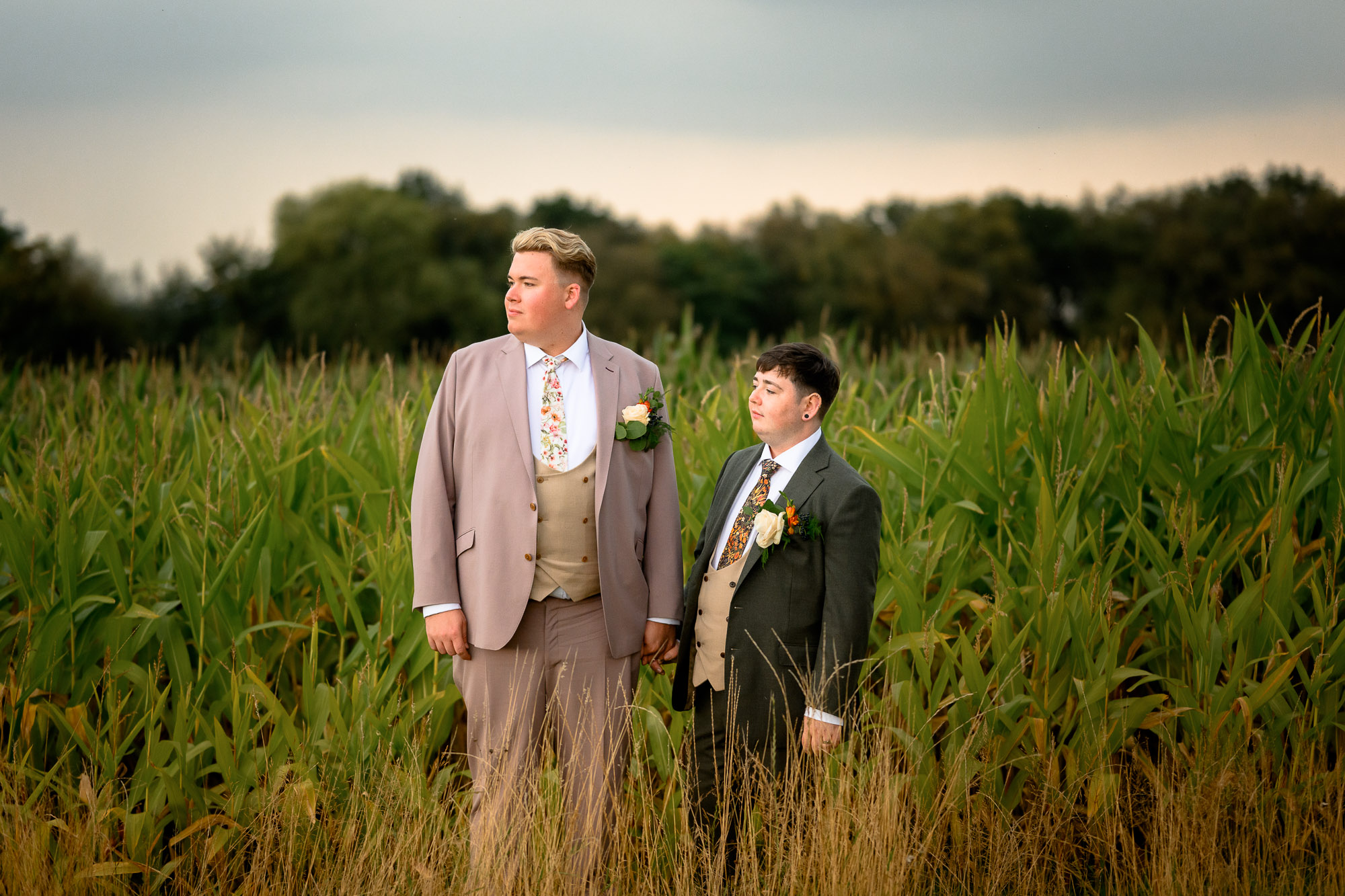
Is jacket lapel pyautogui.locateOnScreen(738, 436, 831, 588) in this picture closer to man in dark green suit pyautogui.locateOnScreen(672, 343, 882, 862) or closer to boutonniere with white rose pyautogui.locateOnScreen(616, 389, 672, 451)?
man in dark green suit pyautogui.locateOnScreen(672, 343, 882, 862)

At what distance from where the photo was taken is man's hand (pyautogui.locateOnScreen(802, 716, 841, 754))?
241 centimetres

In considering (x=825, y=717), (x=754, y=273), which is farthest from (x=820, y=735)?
(x=754, y=273)

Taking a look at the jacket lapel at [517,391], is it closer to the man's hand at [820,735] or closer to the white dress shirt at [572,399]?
the white dress shirt at [572,399]

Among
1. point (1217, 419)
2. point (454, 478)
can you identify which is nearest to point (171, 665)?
point (454, 478)

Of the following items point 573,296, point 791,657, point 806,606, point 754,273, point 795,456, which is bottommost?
point 791,657

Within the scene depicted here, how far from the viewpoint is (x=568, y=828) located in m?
2.50

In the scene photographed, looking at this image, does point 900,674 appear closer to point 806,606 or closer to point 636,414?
point 806,606

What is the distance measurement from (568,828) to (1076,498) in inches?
70.4

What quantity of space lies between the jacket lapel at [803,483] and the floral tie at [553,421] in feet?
1.72

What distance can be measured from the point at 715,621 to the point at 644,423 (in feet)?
1.75

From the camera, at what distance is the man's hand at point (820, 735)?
2.41m

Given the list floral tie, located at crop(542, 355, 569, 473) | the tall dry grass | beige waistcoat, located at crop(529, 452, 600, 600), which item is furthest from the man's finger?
floral tie, located at crop(542, 355, 569, 473)

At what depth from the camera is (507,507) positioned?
254cm

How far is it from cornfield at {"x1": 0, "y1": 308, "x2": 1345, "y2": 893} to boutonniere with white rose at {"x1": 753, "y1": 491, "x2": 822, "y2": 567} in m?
0.55
